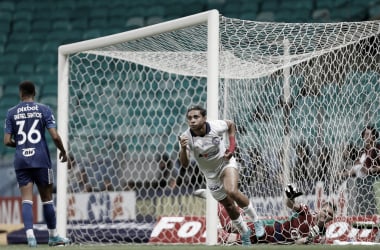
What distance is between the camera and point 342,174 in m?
9.37

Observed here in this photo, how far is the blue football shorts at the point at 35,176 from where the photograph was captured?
8.11 meters

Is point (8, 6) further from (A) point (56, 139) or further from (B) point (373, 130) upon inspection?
(B) point (373, 130)

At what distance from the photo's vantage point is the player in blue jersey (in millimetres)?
8070

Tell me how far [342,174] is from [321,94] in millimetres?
876

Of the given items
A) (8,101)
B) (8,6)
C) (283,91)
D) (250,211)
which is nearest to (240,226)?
(250,211)

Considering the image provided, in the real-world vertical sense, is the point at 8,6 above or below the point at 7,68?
above

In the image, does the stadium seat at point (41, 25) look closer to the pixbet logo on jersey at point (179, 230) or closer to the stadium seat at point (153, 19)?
the stadium seat at point (153, 19)

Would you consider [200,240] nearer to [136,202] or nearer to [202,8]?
[136,202]

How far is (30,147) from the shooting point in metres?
8.09

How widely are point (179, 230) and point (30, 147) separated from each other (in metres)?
2.98

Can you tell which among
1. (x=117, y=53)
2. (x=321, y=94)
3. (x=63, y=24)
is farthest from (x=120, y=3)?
(x=321, y=94)

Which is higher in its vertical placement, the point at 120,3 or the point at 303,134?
the point at 120,3

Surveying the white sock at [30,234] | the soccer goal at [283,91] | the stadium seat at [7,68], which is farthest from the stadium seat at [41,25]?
the white sock at [30,234]

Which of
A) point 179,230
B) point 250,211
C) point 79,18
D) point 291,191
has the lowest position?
point 179,230
